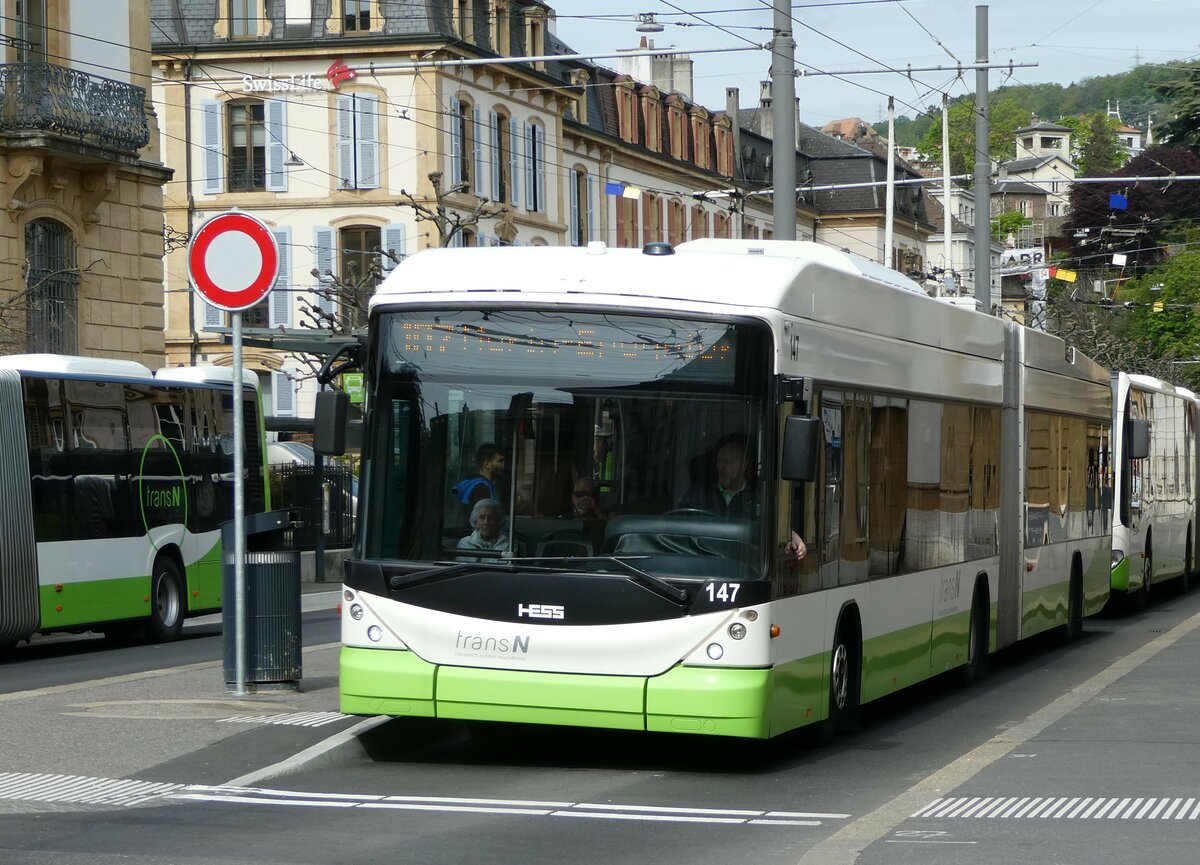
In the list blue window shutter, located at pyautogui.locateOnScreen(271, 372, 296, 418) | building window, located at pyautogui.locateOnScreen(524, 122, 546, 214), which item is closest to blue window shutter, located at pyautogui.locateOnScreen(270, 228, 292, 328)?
blue window shutter, located at pyautogui.locateOnScreen(271, 372, 296, 418)

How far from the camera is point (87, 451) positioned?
66.5 feet

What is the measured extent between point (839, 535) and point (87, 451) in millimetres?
10685

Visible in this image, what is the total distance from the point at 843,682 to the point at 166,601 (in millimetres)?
11874

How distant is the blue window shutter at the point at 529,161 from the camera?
Result: 58.0m

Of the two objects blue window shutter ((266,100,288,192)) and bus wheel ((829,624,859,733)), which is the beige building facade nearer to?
bus wheel ((829,624,859,733))

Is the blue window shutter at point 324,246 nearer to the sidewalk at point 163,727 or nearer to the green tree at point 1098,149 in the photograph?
the sidewalk at point 163,727

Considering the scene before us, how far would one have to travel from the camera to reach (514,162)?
57.2 meters

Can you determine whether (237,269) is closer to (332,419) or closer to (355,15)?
(332,419)

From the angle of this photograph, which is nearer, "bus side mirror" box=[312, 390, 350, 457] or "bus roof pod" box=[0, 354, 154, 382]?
"bus side mirror" box=[312, 390, 350, 457]

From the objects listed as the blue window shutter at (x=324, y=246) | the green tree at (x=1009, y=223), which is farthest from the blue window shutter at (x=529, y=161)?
the green tree at (x=1009, y=223)

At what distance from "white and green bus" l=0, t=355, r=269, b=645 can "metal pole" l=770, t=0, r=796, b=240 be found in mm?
7075

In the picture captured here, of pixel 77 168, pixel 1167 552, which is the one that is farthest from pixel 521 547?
pixel 77 168

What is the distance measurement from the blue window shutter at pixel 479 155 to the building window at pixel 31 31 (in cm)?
2449

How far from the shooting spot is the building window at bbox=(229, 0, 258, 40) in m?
54.6
